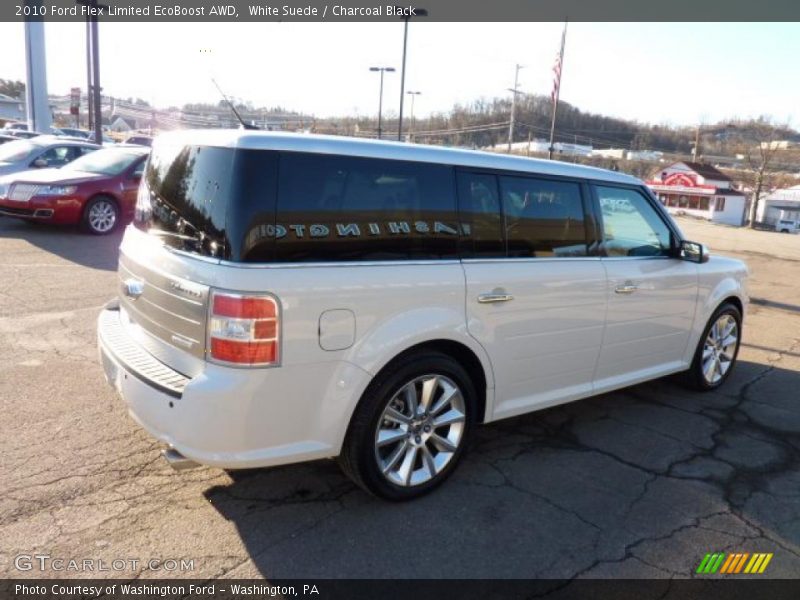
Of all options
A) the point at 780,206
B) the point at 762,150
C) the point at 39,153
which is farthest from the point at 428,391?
the point at 780,206

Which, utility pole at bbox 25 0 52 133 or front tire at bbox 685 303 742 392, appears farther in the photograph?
utility pole at bbox 25 0 52 133

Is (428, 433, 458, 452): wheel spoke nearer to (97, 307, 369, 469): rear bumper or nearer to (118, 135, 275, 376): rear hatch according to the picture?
(97, 307, 369, 469): rear bumper

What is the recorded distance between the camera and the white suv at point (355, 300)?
2.76 meters

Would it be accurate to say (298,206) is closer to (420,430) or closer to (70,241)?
(420,430)

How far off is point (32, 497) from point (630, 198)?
4213 millimetres

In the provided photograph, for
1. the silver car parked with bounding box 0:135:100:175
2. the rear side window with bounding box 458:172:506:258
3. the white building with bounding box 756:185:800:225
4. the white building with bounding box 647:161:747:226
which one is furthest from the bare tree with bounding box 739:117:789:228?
the rear side window with bounding box 458:172:506:258

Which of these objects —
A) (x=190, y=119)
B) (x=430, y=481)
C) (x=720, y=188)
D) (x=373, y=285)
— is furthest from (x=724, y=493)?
(x=720, y=188)

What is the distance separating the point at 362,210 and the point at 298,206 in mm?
349

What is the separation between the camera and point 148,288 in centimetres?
322

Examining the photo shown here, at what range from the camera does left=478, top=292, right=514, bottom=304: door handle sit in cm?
344

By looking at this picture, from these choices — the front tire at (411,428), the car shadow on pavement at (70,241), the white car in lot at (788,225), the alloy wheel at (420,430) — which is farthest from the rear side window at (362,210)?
the white car in lot at (788,225)

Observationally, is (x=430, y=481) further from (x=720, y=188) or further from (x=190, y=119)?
(x=720, y=188)

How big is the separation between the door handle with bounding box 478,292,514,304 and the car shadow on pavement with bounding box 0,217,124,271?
673cm

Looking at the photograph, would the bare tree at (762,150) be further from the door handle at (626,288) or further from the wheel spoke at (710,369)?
the door handle at (626,288)
